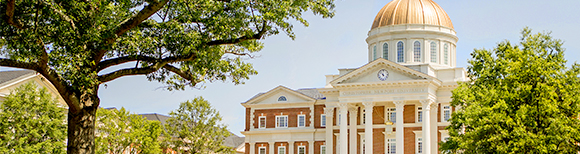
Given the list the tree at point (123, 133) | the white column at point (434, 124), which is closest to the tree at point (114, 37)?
the tree at point (123, 133)

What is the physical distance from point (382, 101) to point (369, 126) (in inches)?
90.6

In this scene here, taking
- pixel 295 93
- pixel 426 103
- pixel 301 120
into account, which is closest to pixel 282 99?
pixel 295 93

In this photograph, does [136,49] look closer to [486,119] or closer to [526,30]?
[486,119]

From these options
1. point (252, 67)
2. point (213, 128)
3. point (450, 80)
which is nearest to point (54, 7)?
point (252, 67)

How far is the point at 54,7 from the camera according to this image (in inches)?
626

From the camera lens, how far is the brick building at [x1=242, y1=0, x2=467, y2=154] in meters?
54.9

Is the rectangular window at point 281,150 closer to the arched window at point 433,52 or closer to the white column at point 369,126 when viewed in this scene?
the white column at point 369,126

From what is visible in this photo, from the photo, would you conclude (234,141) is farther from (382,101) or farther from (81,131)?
(81,131)

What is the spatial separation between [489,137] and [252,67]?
14.5 metres

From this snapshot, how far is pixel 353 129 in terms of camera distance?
2311 inches

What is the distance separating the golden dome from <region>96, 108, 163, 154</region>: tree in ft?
78.2

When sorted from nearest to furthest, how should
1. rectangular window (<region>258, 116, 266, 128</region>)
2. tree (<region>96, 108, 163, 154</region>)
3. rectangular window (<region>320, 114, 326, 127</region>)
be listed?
tree (<region>96, 108, 163, 154</region>) < rectangular window (<region>320, 114, 326, 127</region>) < rectangular window (<region>258, 116, 266, 128</region>)

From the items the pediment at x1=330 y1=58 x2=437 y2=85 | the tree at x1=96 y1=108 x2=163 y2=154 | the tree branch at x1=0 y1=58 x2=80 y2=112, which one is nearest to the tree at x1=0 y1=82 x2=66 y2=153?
the tree at x1=96 y1=108 x2=163 y2=154

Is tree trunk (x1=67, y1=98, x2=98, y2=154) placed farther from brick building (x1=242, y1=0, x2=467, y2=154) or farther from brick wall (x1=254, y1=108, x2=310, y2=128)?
brick wall (x1=254, y1=108, x2=310, y2=128)
